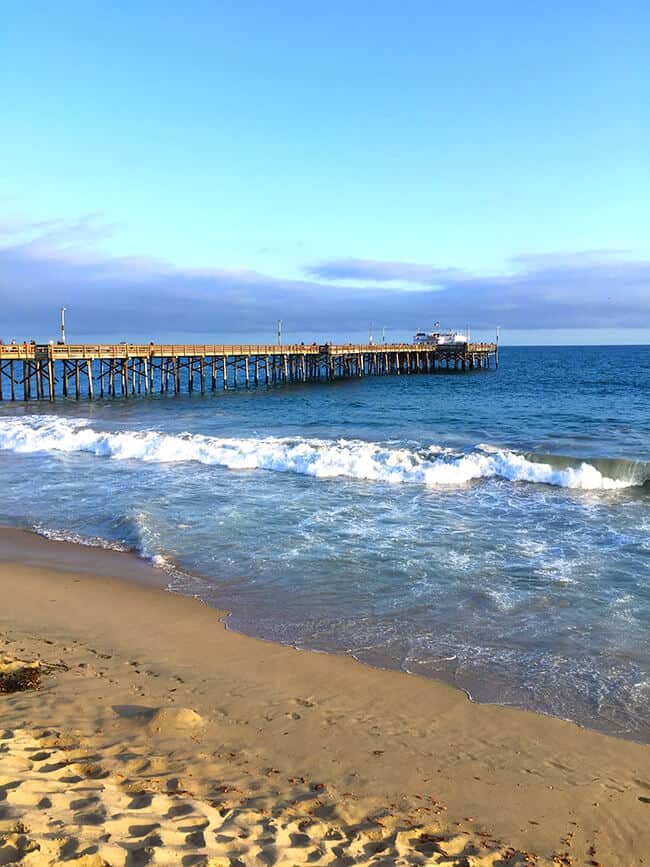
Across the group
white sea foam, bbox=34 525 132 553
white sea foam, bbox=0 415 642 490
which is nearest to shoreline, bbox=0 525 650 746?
white sea foam, bbox=34 525 132 553

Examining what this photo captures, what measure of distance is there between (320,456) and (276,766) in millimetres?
15438

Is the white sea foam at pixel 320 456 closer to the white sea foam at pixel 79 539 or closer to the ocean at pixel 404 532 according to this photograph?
the ocean at pixel 404 532

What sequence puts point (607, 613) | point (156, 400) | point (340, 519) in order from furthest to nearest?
point (156, 400)
point (340, 519)
point (607, 613)

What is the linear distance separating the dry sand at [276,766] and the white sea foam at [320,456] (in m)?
11.6

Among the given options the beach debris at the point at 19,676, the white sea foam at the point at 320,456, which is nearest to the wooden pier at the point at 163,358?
the white sea foam at the point at 320,456

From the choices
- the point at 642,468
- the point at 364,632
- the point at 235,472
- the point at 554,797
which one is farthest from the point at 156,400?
the point at 554,797

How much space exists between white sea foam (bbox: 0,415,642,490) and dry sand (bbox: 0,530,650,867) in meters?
11.6

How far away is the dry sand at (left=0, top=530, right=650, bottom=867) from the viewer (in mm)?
3768

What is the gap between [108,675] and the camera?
6.45 metres

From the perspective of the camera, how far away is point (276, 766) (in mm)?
4922

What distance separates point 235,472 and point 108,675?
1300 centimetres

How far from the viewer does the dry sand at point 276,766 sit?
3768mm

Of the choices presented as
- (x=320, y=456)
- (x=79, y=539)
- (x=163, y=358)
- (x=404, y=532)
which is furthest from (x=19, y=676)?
(x=163, y=358)

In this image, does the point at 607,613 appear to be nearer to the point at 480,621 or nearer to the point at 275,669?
the point at 480,621
